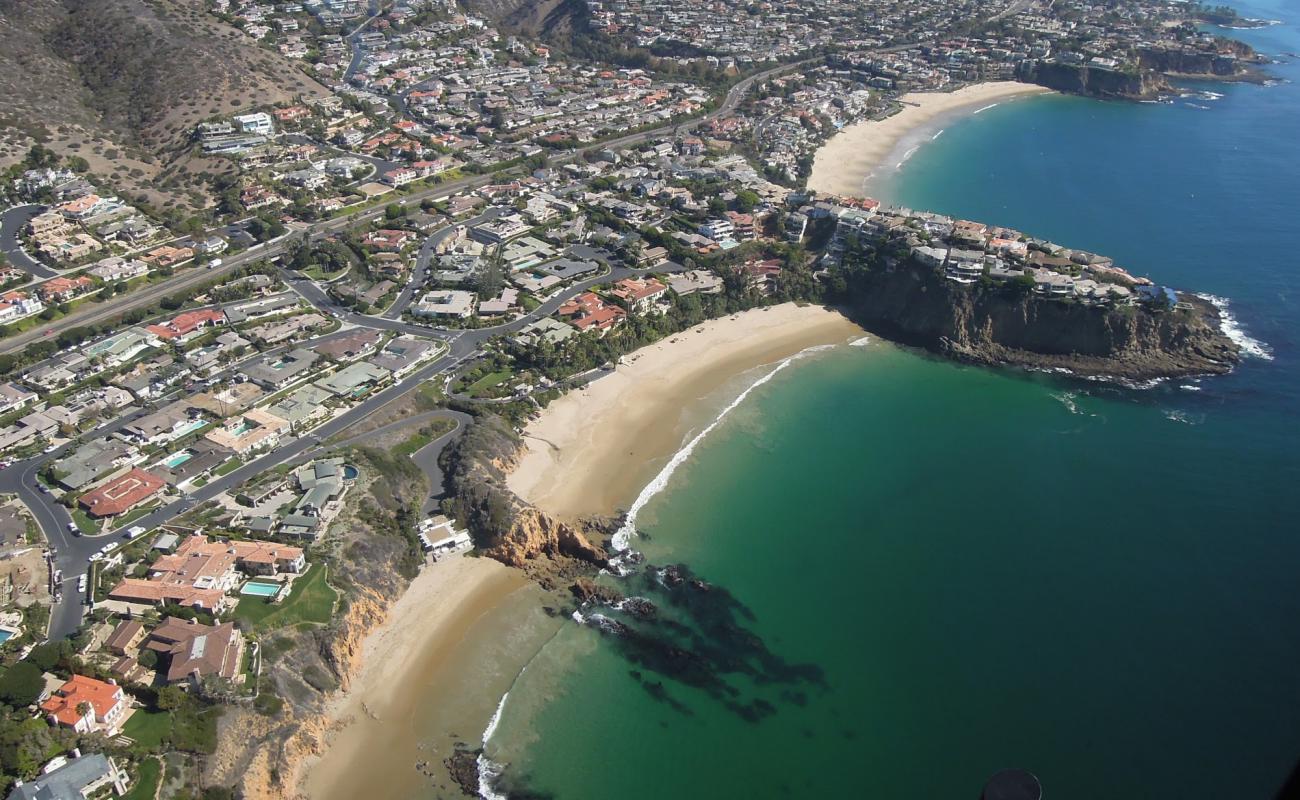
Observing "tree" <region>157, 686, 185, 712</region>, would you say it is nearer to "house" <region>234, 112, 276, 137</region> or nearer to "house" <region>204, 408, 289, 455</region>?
"house" <region>204, 408, 289, 455</region>

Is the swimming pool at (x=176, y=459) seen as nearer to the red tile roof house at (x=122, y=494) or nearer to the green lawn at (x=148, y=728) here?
the red tile roof house at (x=122, y=494)

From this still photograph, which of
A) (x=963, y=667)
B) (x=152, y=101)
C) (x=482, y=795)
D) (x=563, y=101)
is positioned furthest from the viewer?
(x=563, y=101)

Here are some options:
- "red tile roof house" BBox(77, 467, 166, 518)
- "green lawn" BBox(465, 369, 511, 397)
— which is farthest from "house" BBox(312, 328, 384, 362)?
"red tile roof house" BBox(77, 467, 166, 518)

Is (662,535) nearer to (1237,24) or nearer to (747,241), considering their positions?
(747,241)

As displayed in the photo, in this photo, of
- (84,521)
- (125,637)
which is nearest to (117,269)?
(84,521)

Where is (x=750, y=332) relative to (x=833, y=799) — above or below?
above

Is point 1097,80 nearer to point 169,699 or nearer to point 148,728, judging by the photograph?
point 169,699

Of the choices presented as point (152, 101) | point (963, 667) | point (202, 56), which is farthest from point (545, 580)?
point (202, 56)
